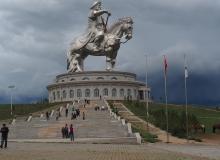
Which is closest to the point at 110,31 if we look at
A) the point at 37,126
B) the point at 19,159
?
the point at 37,126

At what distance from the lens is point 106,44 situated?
88938 millimetres

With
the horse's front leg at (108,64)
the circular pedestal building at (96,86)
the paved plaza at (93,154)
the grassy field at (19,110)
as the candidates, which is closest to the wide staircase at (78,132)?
the paved plaza at (93,154)

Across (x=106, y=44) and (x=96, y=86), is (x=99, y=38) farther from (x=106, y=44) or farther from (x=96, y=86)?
(x=96, y=86)

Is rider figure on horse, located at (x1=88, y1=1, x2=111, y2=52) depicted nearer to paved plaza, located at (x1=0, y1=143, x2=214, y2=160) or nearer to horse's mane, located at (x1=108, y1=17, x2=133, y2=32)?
horse's mane, located at (x1=108, y1=17, x2=133, y2=32)

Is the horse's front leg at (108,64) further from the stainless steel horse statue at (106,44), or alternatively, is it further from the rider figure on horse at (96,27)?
the rider figure on horse at (96,27)

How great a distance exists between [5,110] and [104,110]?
15.5 meters

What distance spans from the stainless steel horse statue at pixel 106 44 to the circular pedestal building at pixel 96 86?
1.97 metres

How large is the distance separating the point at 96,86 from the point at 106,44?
7.34 m

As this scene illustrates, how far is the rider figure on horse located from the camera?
289ft

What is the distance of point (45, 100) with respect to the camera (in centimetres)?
9912

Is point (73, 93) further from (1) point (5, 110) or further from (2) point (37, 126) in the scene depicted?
(2) point (37, 126)

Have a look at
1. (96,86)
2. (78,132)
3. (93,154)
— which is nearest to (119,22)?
(96,86)

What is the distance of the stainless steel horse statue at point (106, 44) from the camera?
88.6 metres

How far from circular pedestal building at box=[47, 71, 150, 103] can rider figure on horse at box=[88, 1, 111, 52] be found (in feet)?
15.9
